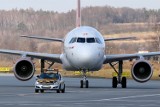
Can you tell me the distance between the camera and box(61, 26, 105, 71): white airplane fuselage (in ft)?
137

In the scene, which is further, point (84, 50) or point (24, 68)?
point (24, 68)

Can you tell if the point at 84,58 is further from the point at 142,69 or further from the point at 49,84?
the point at 142,69

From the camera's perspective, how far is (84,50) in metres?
41.9

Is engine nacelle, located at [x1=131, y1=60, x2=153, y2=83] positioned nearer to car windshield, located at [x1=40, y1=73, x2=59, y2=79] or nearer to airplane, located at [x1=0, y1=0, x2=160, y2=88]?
airplane, located at [x1=0, y1=0, x2=160, y2=88]

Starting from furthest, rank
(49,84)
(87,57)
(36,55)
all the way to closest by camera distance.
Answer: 1. (36,55)
2. (87,57)
3. (49,84)

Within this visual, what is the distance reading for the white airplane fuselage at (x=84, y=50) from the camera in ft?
137

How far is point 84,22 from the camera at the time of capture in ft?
397

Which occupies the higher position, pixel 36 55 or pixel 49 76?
pixel 36 55

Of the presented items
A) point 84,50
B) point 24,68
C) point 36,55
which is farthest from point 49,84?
point 36,55

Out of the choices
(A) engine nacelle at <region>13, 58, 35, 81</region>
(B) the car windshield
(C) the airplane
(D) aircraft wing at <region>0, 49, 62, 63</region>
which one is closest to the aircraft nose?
(C) the airplane

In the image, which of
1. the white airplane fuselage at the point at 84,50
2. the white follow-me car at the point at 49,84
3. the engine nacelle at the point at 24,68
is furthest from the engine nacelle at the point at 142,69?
the white follow-me car at the point at 49,84

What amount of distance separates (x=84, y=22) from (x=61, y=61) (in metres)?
75.2

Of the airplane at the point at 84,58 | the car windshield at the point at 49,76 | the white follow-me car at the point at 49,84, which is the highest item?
the airplane at the point at 84,58

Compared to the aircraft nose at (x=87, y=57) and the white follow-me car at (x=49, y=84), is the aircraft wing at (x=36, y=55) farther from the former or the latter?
the white follow-me car at (x=49, y=84)
